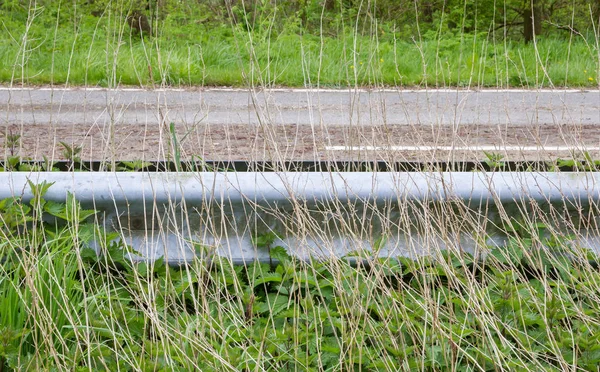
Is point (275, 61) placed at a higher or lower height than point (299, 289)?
lower

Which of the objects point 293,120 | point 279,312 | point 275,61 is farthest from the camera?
point 275,61

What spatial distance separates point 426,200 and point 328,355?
2.21ft

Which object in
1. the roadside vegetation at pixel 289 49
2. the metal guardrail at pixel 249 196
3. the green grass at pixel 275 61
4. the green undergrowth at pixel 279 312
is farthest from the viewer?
the green grass at pixel 275 61

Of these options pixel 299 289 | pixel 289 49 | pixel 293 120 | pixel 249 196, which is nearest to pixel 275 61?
pixel 289 49

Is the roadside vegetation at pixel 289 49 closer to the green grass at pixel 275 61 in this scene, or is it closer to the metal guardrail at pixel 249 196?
the green grass at pixel 275 61

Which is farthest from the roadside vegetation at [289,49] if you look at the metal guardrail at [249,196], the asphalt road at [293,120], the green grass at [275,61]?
the metal guardrail at [249,196]

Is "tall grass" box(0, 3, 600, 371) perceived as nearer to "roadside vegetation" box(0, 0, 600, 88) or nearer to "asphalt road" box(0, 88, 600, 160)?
Answer: "asphalt road" box(0, 88, 600, 160)

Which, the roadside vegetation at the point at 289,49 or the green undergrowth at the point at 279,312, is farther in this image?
the roadside vegetation at the point at 289,49

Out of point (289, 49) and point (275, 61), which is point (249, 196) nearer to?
point (275, 61)

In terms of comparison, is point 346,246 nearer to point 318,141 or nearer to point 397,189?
point 397,189

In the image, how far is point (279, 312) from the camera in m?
2.53

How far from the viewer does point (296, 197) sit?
2.65 metres

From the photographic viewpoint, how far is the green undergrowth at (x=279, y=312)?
2154 mm

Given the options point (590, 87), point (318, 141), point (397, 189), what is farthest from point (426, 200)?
point (590, 87)
